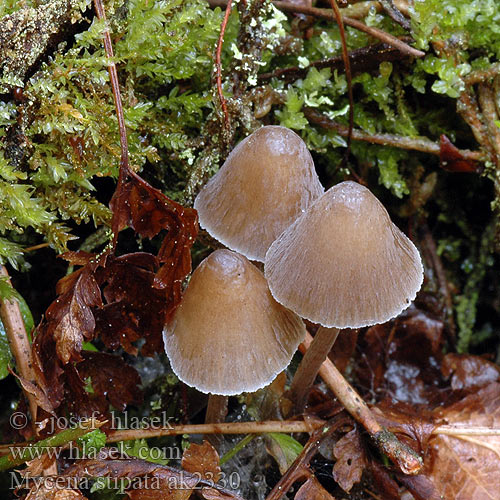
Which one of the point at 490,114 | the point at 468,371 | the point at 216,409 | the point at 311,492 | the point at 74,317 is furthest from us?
the point at 468,371

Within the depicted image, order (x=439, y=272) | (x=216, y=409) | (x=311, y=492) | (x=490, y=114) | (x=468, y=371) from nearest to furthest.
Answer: (x=311, y=492) → (x=216, y=409) → (x=490, y=114) → (x=468, y=371) → (x=439, y=272)

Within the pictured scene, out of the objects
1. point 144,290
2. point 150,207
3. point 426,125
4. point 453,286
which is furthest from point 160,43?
point 453,286

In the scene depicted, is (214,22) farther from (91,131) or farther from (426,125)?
(426,125)

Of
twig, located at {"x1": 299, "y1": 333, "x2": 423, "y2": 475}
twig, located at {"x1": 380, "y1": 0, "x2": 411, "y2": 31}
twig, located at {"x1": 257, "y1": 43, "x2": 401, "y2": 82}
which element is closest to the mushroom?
twig, located at {"x1": 299, "y1": 333, "x2": 423, "y2": 475}

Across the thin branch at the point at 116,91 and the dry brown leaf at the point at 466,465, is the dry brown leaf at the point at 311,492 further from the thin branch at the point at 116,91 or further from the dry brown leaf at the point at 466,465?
the thin branch at the point at 116,91

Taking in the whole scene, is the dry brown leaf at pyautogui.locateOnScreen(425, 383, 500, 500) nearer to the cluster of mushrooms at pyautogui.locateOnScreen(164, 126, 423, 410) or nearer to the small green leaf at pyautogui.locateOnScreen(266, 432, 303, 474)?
the small green leaf at pyautogui.locateOnScreen(266, 432, 303, 474)

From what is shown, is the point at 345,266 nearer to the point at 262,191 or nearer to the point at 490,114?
the point at 262,191

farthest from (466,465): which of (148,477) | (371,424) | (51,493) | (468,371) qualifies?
(51,493)
